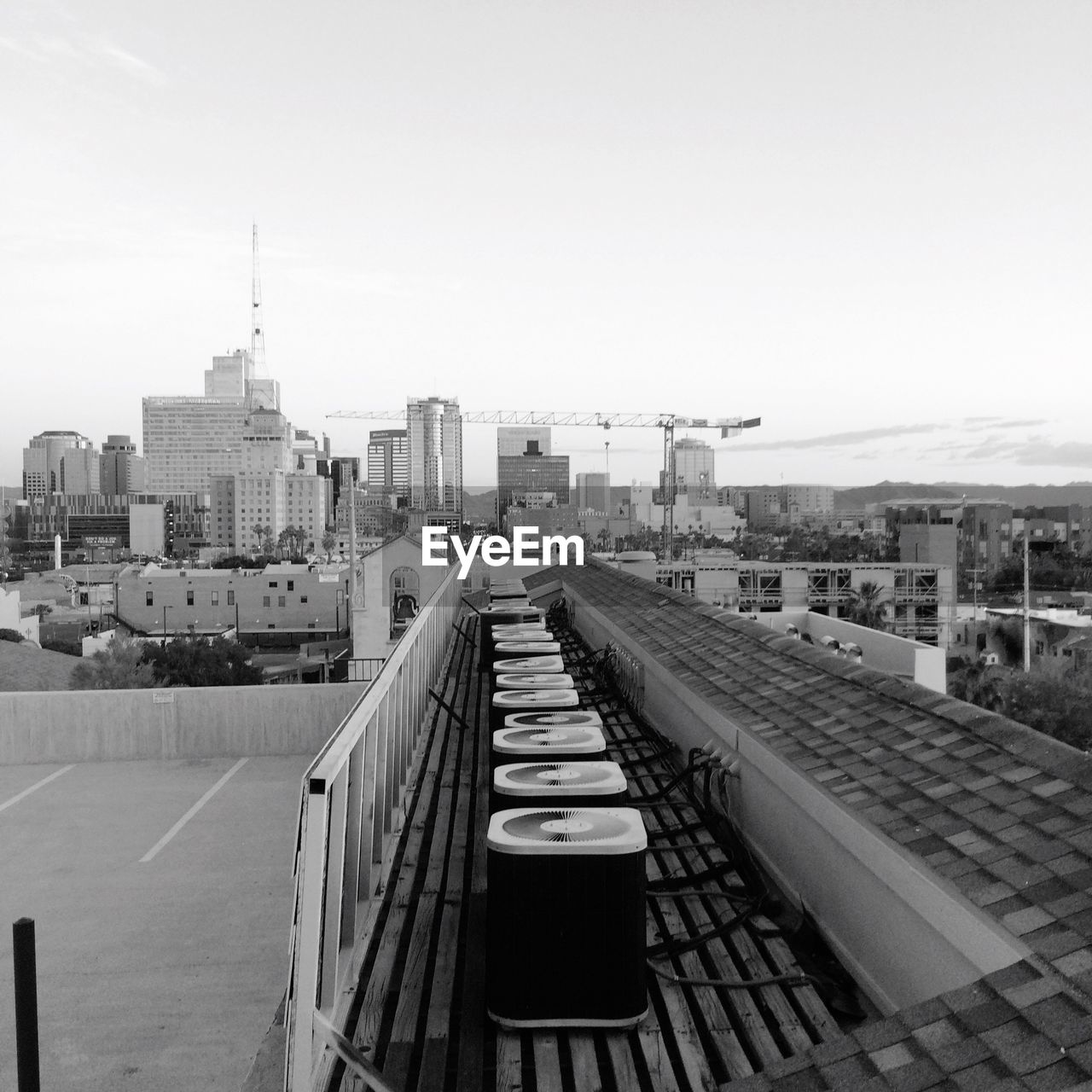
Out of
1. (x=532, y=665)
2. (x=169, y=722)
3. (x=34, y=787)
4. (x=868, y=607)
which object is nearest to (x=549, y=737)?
(x=532, y=665)

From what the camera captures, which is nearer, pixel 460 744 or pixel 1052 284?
pixel 460 744

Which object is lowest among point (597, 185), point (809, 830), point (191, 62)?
point (809, 830)

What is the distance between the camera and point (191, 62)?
31859 mm

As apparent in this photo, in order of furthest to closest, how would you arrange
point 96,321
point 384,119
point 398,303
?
point 96,321
point 398,303
point 384,119

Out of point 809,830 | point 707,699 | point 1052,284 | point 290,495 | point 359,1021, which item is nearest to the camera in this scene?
point 359,1021

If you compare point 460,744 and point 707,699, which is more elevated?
point 707,699

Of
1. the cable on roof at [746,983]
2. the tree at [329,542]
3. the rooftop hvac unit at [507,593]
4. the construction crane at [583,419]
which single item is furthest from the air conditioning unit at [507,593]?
the tree at [329,542]

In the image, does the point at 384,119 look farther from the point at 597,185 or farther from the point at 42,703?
the point at 42,703

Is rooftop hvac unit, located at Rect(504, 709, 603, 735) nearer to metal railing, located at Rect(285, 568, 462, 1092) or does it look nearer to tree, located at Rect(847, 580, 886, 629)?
metal railing, located at Rect(285, 568, 462, 1092)

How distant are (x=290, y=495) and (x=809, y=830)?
18504 centimetres

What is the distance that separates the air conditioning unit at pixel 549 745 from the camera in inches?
175

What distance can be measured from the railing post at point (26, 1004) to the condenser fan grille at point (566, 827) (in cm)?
143

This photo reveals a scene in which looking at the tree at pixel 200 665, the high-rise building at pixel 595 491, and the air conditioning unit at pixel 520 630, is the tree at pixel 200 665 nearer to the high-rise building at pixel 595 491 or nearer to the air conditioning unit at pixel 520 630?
the air conditioning unit at pixel 520 630

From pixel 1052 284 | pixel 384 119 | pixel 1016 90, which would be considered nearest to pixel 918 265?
pixel 1052 284
